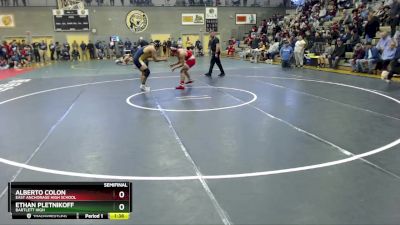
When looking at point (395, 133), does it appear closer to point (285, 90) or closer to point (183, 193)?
point (183, 193)

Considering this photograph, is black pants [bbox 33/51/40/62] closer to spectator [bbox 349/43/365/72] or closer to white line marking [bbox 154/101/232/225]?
spectator [bbox 349/43/365/72]

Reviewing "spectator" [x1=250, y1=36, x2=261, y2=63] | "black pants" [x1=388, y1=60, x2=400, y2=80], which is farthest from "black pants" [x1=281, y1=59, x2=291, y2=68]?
"black pants" [x1=388, y1=60, x2=400, y2=80]

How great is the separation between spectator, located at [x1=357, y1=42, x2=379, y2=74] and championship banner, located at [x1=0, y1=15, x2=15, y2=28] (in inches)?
934

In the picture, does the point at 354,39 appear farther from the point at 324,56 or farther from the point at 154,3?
the point at 154,3

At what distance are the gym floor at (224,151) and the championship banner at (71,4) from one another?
17592 mm

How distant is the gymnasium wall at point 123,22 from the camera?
2691 centimetres

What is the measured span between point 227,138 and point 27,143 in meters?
3.02

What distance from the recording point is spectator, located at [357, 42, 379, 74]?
12492 millimetres

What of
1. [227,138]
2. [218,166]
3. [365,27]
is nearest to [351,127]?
[227,138]
